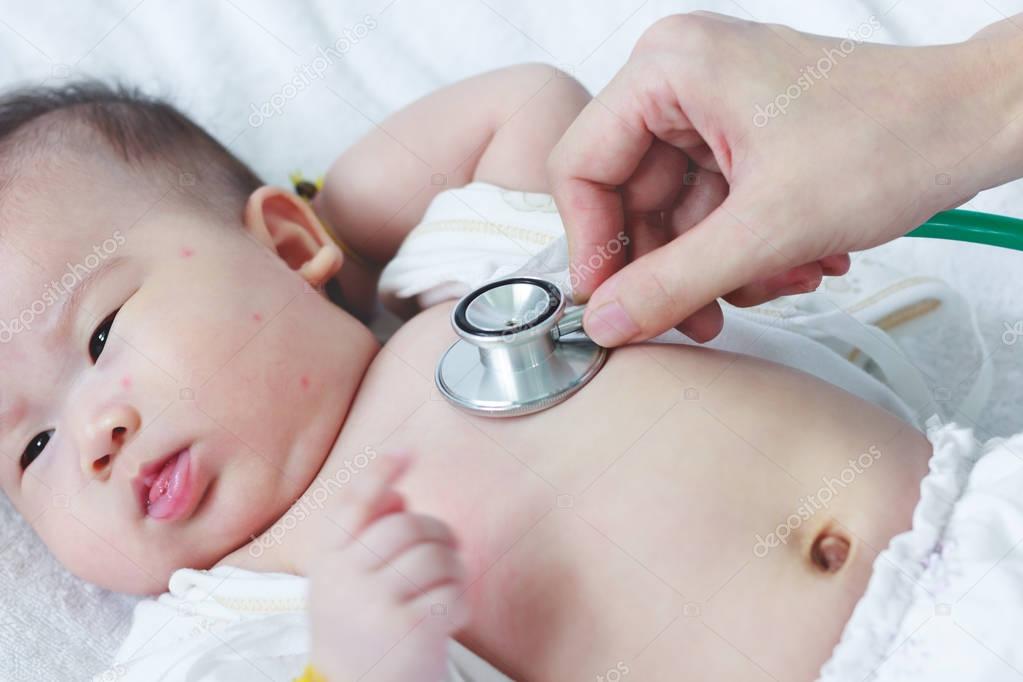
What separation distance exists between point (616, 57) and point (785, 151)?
37.5 inches

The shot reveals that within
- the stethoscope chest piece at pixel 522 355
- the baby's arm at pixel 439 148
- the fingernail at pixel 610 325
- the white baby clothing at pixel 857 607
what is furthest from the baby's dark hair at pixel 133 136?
the fingernail at pixel 610 325

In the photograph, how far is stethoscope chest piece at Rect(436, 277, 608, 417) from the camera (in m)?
0.98

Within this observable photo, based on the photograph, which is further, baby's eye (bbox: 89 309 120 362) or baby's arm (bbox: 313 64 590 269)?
baby's arm (bbox: 313 64 590 269)

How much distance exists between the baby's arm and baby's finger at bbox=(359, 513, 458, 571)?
768 millimetres

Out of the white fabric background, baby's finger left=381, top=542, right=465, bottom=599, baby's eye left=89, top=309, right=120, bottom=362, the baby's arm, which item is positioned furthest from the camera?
the white fabric background

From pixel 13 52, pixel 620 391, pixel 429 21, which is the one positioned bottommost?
pixel 620 391

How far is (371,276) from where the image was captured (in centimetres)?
158

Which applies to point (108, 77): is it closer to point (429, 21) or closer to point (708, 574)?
point (429, 21)

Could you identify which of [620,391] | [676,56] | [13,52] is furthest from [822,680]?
[13,52]

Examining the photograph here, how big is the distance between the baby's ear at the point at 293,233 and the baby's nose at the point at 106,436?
33cm

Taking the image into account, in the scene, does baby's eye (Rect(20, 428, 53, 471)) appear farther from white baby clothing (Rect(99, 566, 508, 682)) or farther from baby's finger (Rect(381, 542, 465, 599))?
baby's finger (Rect(381, 542, 465, 599))

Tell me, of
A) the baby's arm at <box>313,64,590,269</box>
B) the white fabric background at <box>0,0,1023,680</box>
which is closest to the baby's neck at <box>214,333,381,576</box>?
the baby's arm at <box>313,64,590,269</box>

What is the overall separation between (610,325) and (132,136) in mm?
733

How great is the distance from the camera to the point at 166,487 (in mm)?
1068
